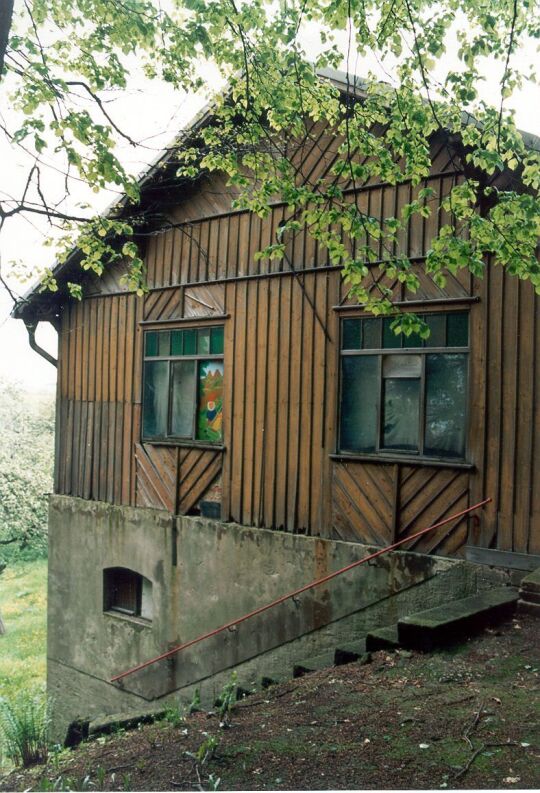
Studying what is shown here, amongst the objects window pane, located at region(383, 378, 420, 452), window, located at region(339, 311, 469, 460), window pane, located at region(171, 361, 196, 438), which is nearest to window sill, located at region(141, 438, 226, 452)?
window pane, located at region(171, 361, 196, 438)

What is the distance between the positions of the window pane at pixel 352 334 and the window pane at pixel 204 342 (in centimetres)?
257

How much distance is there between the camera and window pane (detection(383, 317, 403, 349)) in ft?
28.7

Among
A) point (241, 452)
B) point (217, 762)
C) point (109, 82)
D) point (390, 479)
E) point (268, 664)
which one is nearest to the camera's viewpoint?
point (217, 762)

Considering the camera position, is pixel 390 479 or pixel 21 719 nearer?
pixel 390 479

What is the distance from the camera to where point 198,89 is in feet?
26.3

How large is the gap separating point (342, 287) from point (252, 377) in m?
1.92

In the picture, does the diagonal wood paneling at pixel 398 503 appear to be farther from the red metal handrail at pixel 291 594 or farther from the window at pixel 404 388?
the window at pixel 404 388

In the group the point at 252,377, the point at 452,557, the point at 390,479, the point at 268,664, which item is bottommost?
Result: the point at 268,664

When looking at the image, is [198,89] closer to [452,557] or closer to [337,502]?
[337,502]

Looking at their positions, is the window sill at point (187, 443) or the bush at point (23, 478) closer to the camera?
the window sill at point (187, 443)

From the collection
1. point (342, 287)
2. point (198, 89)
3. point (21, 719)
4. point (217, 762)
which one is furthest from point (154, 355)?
point (217, 762)

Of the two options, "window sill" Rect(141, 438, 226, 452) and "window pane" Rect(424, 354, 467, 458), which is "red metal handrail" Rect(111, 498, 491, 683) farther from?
"window sill" Rect(141, 438, 226, 452)

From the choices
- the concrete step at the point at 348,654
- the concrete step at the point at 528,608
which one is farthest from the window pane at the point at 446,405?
the concrete step at the point at 348,654

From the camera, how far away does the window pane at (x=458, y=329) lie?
8.26m
